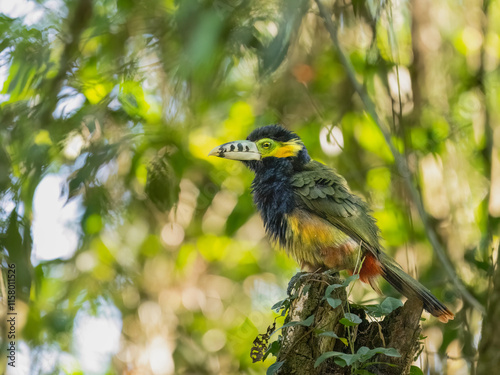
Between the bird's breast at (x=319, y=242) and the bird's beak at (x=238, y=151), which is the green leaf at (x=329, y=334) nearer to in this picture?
the bird's breast at (x=319, y=242)

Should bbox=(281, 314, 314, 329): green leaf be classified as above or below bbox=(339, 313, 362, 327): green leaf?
below

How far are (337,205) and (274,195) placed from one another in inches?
15.7

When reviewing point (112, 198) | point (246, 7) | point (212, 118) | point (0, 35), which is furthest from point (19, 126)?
point (212, 118)

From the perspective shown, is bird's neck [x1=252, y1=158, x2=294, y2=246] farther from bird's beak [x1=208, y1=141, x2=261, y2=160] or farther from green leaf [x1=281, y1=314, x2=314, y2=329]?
green leaf [x1=281, y1=314, x2=314, y2=329]

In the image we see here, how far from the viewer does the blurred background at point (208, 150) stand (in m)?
3.82

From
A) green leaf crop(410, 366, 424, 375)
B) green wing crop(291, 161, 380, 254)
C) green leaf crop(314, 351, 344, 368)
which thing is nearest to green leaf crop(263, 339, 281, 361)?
green leaf crop(314, 351, 344, 368)

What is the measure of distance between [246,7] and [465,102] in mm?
3348

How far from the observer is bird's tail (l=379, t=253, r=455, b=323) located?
2.74m

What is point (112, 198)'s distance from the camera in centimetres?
463

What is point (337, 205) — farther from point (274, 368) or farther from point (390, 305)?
point (274, 368)

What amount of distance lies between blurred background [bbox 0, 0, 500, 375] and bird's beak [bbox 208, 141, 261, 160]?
424mm

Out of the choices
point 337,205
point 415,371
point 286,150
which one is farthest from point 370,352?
point 286,150

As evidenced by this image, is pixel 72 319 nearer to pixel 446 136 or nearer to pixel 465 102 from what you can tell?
pixel 446 136

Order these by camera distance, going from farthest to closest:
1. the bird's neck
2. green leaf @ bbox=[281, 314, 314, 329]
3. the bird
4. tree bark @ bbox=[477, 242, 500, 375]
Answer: the bird's neck → the bird → tree bark @ bbox=[477, 242, 500, 375] → green leaf @ bbox=[281, 314, 314, 329]
